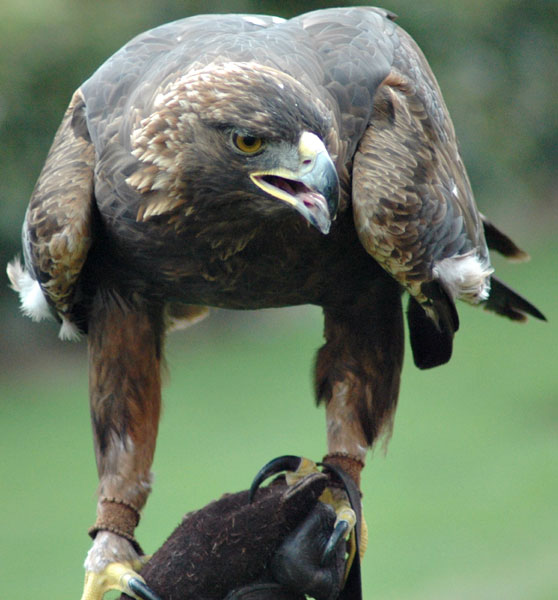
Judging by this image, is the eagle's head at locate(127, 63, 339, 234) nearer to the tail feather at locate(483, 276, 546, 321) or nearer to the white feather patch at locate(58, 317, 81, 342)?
the white feather patch at locate(58, 317, 81, 342)

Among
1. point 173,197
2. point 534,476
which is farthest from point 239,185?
point 534,476

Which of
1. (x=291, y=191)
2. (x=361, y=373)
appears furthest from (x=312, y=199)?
(x=361, y=373)

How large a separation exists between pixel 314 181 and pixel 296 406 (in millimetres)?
7723

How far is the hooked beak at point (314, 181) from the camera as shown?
3.34 m

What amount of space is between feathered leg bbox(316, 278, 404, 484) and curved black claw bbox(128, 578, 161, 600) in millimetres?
913

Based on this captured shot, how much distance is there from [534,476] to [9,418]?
4.58 meters

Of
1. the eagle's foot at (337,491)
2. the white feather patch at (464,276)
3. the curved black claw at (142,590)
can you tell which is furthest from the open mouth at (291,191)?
the curved black claw at (142,590)

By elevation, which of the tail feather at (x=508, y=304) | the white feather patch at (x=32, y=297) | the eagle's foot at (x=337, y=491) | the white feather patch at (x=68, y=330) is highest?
the tail feather at (x=508, y=304)

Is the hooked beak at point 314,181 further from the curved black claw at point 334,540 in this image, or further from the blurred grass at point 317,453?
the blurred grass at point 317,453

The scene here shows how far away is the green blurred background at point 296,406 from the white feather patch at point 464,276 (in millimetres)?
4005

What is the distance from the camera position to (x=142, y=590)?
3709mm

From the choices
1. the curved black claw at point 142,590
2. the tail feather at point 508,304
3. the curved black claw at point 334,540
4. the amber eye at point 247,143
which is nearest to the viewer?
the amber eye at point 247,143

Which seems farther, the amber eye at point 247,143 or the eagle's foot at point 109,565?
the eagle's foot at point 109,565

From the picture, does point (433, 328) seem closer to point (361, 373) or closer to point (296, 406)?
point (361, 373)
